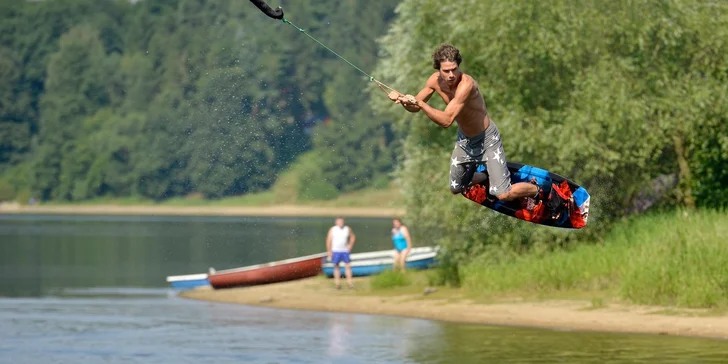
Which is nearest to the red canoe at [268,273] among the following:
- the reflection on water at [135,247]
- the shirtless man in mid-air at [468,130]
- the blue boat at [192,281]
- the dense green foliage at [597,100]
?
the blue boat at [192,281]

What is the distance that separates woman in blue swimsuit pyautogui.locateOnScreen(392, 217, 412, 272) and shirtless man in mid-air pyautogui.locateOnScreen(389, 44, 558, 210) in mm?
18446

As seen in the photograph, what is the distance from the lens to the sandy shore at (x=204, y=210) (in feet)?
399

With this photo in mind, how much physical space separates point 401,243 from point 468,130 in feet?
66.7

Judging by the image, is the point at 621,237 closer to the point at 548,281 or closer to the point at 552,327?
the point at 548,281

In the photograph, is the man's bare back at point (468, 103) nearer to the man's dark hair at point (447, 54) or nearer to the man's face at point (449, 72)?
the man's face at point (449, 72)

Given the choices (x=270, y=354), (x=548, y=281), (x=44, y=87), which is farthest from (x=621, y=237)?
(x=44, y=87)

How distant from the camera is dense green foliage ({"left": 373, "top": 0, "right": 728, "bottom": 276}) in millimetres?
32531

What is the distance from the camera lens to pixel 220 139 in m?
104

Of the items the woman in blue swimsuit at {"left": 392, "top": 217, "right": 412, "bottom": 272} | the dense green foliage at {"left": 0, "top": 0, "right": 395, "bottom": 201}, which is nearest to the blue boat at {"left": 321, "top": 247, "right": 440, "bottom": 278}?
the woman in blue swimsuit at {"left": 392, "top": 217, "right": 412, "bottom": 272}

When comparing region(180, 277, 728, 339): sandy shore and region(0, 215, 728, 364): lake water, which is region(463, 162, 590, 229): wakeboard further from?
region(180, 277, 728, 339): sandy shore

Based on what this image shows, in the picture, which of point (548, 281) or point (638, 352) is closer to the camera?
point (638, 352)

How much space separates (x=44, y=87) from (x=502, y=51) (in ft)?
399

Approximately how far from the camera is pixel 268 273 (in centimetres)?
4219

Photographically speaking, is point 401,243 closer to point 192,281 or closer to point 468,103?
point 192,281
